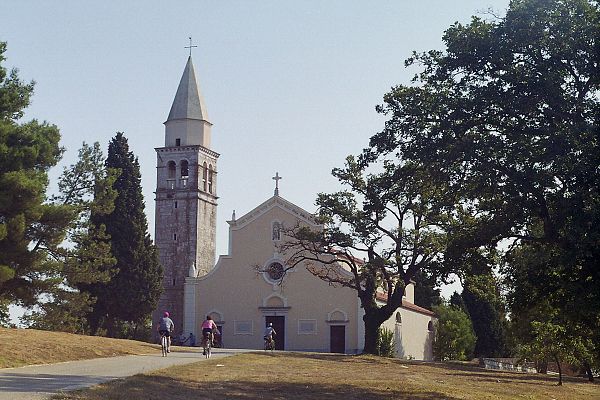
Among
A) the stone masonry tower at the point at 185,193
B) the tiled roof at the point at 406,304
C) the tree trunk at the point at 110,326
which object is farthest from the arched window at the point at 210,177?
the tiled roof at the point at 406,304

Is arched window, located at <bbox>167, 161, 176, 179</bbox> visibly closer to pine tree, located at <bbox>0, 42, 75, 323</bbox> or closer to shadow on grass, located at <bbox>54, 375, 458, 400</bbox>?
pine tree, located at <bbox>0, 42, 75, 323</bbox>

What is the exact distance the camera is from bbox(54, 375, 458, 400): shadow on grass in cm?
1673

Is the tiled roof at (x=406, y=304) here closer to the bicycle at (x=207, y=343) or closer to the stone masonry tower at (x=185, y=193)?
the stone masonry tower at (x=185, y=193)

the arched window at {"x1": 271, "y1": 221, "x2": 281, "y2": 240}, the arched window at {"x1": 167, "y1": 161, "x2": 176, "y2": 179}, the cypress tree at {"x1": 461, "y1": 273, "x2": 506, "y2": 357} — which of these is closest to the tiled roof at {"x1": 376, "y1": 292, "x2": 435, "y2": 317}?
the cypress tree at {"x1": 461, "y1": 273, "x2": 506, "y2": 357}

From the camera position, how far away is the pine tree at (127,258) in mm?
56281

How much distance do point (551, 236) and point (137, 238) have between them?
4061 centimetres

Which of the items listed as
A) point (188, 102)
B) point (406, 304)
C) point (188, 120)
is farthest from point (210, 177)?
point (406, 304)

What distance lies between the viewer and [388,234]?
45.2m

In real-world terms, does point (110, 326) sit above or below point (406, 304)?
below

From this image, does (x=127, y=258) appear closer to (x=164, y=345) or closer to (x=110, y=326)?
(x=110, y=326)

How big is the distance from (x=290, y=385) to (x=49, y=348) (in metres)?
8.48

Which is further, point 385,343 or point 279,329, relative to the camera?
point 279,329

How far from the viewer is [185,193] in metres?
70.3

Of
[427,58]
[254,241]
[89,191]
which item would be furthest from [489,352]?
[427,58]
